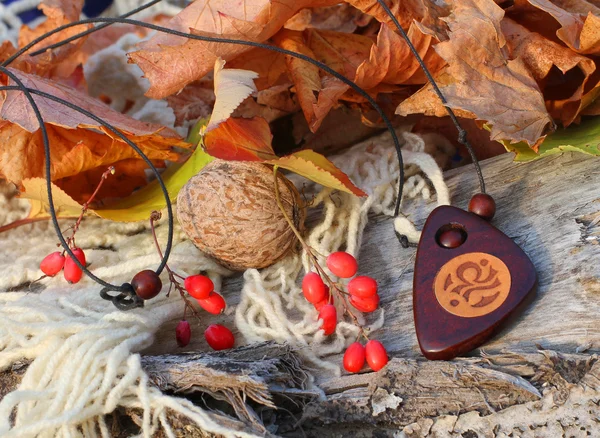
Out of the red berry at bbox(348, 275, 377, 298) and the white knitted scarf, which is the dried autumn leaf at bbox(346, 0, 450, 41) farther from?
the red berry at bbox(348, 275, 377, 298)

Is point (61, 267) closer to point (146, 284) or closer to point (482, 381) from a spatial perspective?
point (146, 284)

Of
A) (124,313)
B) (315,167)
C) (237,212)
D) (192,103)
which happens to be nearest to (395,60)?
(315,167)

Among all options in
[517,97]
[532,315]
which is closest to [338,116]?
[517,97]

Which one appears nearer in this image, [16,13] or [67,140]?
[67,140]

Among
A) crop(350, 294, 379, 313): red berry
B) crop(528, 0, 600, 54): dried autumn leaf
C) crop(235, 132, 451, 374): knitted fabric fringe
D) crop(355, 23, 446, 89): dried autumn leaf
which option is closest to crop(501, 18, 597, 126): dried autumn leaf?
crop(528, 0, 600, 54): dried autumn leaf

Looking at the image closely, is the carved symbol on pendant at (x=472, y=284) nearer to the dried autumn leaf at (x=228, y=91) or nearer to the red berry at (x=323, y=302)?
the red berry at (x=323, y=302)

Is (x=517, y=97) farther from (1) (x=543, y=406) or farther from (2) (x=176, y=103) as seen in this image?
(2) (x=176, y=103)

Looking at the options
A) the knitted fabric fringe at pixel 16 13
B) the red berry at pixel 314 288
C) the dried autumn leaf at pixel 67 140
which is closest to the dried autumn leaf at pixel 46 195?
the dried autumn leaf at pixel 67 140
